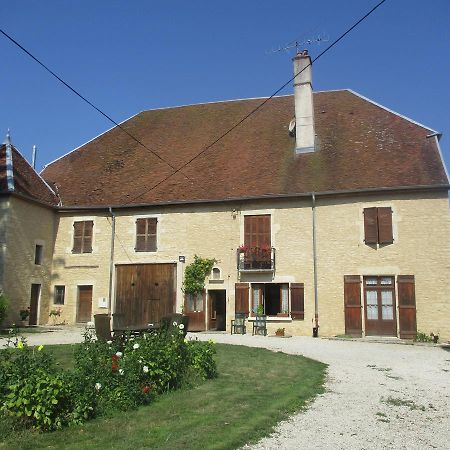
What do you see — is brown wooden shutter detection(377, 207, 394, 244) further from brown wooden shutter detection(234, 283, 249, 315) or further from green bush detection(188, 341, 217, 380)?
green bush detection(188, 341, 217, 380)

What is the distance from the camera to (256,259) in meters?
17.8

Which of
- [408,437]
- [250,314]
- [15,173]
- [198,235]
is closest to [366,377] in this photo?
[408,437]

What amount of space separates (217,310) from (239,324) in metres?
2.27

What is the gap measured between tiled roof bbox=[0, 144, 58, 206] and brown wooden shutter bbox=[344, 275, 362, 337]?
1231 cm

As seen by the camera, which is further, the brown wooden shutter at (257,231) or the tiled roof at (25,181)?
the tiled roof at (25,181)

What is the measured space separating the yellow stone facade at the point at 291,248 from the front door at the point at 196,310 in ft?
1.27

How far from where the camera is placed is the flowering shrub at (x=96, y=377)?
491 centimetres

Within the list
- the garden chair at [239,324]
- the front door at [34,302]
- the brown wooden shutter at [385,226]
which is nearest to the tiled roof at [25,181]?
the front door at [34,302]

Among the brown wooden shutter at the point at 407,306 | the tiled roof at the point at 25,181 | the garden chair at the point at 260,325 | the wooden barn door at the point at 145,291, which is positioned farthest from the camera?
the wooden barn door at the point at 145,291

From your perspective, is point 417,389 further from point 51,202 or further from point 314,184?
point 51,202

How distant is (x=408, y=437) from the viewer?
200 inches

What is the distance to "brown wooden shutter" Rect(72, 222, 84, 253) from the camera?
66.4 feet

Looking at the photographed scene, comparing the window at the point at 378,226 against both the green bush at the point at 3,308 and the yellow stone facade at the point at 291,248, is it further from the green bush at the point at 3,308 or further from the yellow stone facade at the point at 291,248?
the green bush at the point at 3,308

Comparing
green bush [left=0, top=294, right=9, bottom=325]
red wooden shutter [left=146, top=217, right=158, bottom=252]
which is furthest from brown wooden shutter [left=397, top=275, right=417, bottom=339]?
green bush [left=0, top=294, right=9, bottom=325]
